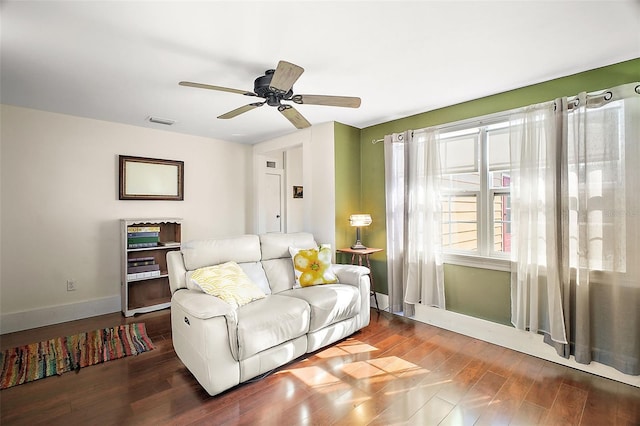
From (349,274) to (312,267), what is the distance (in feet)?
1.33

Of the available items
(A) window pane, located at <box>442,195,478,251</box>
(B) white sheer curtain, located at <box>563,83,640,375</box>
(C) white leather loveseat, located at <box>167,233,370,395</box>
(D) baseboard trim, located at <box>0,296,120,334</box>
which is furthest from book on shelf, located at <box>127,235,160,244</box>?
(B) white sheer curtain, located at <box>563,83,640,375</box>

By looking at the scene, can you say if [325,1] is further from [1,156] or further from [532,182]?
[1,156]

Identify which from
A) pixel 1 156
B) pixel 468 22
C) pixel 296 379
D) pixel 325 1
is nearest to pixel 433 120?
pixel 468 22

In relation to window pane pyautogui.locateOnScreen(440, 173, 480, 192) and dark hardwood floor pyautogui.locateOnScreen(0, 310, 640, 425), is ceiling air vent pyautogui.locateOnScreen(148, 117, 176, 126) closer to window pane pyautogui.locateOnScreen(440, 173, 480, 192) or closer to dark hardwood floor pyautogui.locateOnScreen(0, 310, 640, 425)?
dark hardwood floor pyautogui.locateOnScreen(0, 310, 640, 425)

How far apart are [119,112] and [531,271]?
459 cm

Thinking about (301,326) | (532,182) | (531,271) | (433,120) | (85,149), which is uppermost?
(433,120)

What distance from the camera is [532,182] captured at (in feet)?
8.86

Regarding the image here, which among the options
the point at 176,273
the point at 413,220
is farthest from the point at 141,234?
the point at 413,220

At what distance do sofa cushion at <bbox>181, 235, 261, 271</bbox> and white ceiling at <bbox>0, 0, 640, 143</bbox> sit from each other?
1.45m

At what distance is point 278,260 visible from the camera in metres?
3.38

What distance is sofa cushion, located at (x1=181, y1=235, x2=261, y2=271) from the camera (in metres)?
2.74

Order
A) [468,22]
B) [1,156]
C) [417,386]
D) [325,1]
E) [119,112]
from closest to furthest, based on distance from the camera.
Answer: [325,1], [468,22], [417,386], [1,156], [119,112]

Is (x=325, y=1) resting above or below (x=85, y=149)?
above

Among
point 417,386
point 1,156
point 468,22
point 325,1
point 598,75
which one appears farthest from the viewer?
point 1,156
